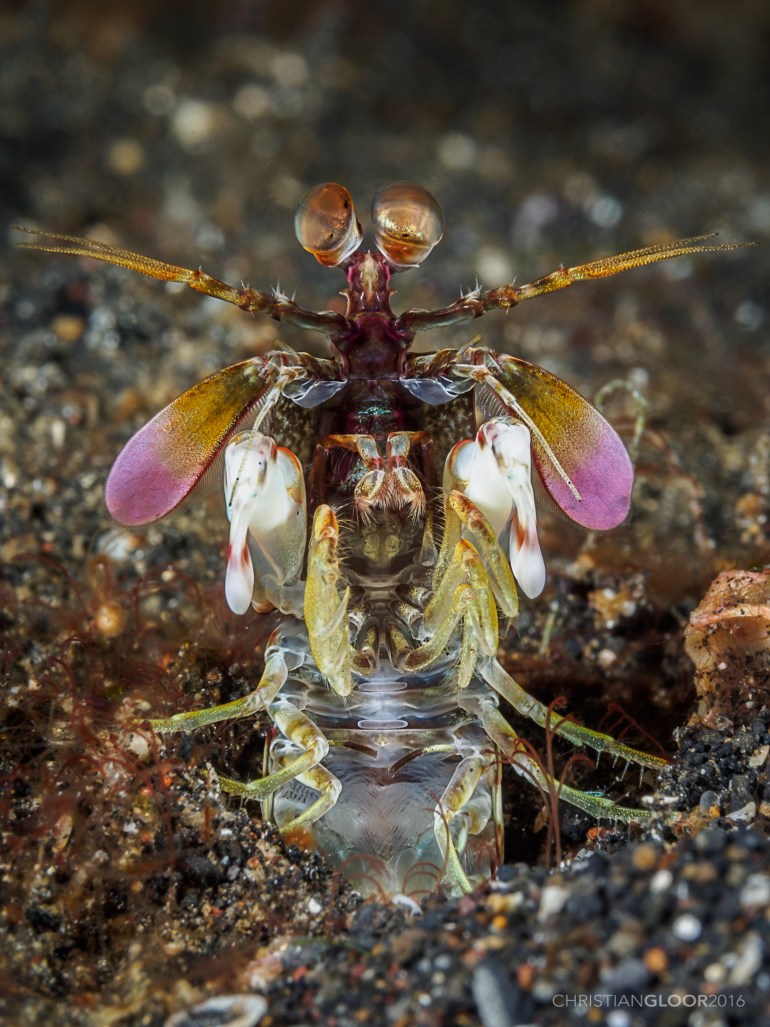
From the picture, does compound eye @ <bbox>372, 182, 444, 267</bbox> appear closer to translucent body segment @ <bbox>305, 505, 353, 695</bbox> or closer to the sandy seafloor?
translucent body segment @ <bbox>305, 505, 353, 695</bbox>

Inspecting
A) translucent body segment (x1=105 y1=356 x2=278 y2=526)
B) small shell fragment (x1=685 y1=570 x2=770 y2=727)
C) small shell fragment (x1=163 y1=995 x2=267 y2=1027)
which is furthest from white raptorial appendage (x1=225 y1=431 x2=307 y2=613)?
small shell fragment (x1=685 y1=570 x2=770 y2=727)

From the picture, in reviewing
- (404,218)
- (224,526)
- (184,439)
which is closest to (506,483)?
(404,218)

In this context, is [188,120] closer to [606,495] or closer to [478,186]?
[478,186]

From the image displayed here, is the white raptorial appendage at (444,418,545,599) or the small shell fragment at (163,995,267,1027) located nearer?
the small shell fragment at (163,995,267,1027)

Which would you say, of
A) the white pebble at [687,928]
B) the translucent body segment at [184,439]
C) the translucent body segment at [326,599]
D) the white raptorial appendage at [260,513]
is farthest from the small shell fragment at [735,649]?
the translucent body segment at [184,439]

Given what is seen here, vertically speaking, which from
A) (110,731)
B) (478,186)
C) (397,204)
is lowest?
(110,731)

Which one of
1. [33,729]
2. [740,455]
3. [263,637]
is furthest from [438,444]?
[740,455]

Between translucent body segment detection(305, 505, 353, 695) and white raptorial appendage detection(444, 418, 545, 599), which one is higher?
white raptorial appendage detection(444, 418, 545, 599)
